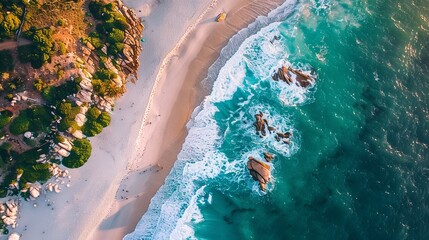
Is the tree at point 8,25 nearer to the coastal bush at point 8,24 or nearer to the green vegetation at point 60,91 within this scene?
the coastal bush at point 8,24

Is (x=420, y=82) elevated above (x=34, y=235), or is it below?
below

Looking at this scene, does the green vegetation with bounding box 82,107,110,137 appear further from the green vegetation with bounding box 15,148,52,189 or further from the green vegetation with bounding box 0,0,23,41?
the green vegetation with bounding box 0,0,23,41

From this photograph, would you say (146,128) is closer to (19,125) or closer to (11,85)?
(19,125)

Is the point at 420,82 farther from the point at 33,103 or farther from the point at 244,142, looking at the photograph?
the point at 33,103

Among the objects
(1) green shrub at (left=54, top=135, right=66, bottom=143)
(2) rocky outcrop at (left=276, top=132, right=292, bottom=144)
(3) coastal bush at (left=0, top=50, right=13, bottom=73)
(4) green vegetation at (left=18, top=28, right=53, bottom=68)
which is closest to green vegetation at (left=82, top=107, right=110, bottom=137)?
(1) green shrub at (left=54, top=135, right=66, bottom=143)

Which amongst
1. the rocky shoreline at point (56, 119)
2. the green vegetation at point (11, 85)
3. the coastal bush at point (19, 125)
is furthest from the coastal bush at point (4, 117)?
the green vegetation at point (11, 85)

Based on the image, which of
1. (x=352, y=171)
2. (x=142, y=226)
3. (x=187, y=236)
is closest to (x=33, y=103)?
(x=142, y=226)

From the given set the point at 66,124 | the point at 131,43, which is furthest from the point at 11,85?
the point at 131,43
